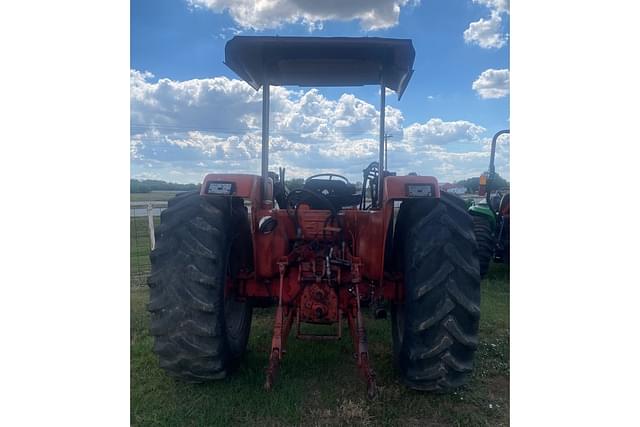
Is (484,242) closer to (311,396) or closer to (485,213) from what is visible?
(485,213)

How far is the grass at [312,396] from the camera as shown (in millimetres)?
2740

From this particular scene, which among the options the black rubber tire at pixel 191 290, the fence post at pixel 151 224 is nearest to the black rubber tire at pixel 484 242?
the black rubber tire at pixel 191 290

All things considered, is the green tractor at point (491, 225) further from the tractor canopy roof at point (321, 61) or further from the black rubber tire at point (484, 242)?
the tractor canopy roof at point (321, 61)

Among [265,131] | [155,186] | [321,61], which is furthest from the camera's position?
[265,131]

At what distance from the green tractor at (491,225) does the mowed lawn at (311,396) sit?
2594 millimetres

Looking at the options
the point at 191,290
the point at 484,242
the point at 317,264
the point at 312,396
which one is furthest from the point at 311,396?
the point at 484,242

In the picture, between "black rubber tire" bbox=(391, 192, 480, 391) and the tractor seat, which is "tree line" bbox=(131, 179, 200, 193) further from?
"black rubber tire" bbox=(391, 192, 480, 391)

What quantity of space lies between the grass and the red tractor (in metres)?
0.15

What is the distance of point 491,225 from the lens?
21.2ft

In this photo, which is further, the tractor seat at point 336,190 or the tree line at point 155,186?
the tractor seat at point 336,190

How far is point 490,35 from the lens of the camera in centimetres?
275
